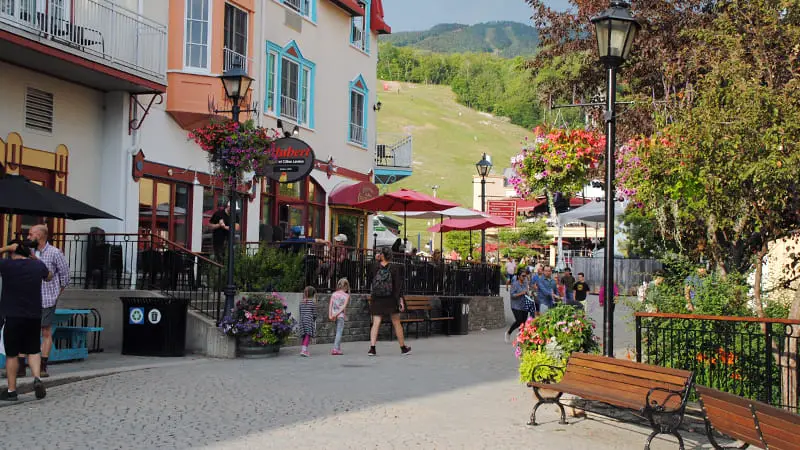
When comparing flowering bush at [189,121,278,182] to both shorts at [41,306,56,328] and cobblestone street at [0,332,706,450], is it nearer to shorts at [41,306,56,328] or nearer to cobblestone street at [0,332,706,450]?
cobblestone street at [0,332,706,450]

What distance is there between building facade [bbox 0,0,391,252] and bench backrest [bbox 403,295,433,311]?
3.74 metres

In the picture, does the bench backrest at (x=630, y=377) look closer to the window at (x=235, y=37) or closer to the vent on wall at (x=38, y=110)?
the vent on wall at (x=38, y=110)

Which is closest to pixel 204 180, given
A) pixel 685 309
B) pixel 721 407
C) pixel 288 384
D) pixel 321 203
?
pixel 321 203

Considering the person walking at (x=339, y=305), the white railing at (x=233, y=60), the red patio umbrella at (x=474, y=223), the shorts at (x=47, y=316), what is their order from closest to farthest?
1. the shorts at (x=47, y=316)
2. the person walking at (x=339, y=305)
3. the white railing at (x=233, y=60)
4. the red patio umbrella at (x=474, y=223)

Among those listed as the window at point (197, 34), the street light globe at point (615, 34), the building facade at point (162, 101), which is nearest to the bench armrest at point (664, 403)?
the street light globe at point (615, 34)

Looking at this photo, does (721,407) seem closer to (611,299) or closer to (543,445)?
(543,445)

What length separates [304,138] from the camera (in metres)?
25.1

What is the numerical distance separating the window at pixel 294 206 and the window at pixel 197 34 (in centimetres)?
464

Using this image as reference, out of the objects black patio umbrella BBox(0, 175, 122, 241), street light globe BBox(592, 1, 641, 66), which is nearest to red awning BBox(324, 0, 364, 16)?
black patio umbrella BBox(0, 175, 122, 241)

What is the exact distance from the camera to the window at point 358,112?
1127 inches

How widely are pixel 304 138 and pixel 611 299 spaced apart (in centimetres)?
1605

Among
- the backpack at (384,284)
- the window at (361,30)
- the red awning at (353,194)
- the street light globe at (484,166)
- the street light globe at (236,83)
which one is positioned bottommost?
the backpack at (384,284)

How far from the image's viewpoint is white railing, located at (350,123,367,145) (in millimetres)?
28641

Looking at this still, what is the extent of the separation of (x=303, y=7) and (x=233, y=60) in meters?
4.74
